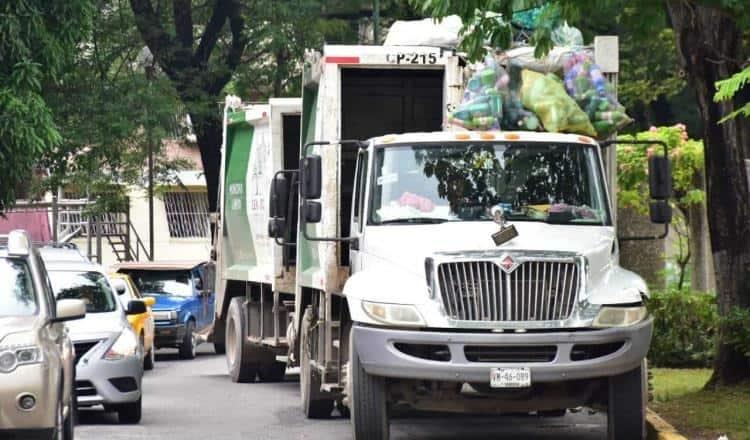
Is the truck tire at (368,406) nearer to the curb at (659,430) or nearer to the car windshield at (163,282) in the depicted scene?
the curb at (659,430)

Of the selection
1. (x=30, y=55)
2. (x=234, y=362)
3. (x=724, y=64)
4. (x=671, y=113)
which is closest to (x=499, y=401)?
(x=724, y=64)

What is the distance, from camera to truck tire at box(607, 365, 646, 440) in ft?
43.3

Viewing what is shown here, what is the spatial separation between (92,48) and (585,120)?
21193mm

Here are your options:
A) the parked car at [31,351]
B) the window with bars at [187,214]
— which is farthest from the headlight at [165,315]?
the window with bars at [187,214]

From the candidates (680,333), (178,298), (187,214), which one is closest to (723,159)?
(680,333)

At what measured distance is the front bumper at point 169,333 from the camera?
30422mm

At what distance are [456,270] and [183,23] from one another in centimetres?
2337

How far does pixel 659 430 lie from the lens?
45.7ft

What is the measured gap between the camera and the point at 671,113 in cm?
4375

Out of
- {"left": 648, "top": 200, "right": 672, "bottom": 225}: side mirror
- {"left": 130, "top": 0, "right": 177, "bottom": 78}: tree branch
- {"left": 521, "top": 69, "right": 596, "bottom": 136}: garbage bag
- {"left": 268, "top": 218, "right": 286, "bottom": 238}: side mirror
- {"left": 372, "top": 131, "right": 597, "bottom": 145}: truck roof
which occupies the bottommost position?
{"left": 268, "top": 218, "right": 286, "bottom": 238}: side mirror

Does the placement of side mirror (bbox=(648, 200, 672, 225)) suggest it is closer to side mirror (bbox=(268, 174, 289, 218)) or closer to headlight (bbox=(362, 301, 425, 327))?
headlight (bbox=(362, 301, 425, 327))

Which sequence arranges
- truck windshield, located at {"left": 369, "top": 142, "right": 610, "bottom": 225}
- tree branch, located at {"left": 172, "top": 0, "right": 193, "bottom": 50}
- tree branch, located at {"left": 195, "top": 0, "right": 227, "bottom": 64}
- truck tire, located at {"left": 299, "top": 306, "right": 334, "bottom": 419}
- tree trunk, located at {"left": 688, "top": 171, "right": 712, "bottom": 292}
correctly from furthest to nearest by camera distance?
1. tree branch, located at {"left": 195, "top": 0, "right": 227, "bottom": 64}
2. tree branch, located at {"left": 172, "top": 0, "right": 193, "bottom": 50}
3. tree trunk, located at {"left": 688, "top": 171, "right": 712, "bottom": 292}
4. truck tire, located at {"left": 299, "top": 306, "right": 334, "bottom": 419}
5. truck windshield, located at {"left": 369, "top": 142, "right": 610, "bottom": 225}

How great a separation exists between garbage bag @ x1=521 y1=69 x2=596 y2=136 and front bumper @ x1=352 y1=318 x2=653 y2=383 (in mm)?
2455

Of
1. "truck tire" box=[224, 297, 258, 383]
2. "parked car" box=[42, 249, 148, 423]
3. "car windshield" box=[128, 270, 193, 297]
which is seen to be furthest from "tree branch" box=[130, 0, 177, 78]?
"parked car" box=[42, 249, 148, 423]
